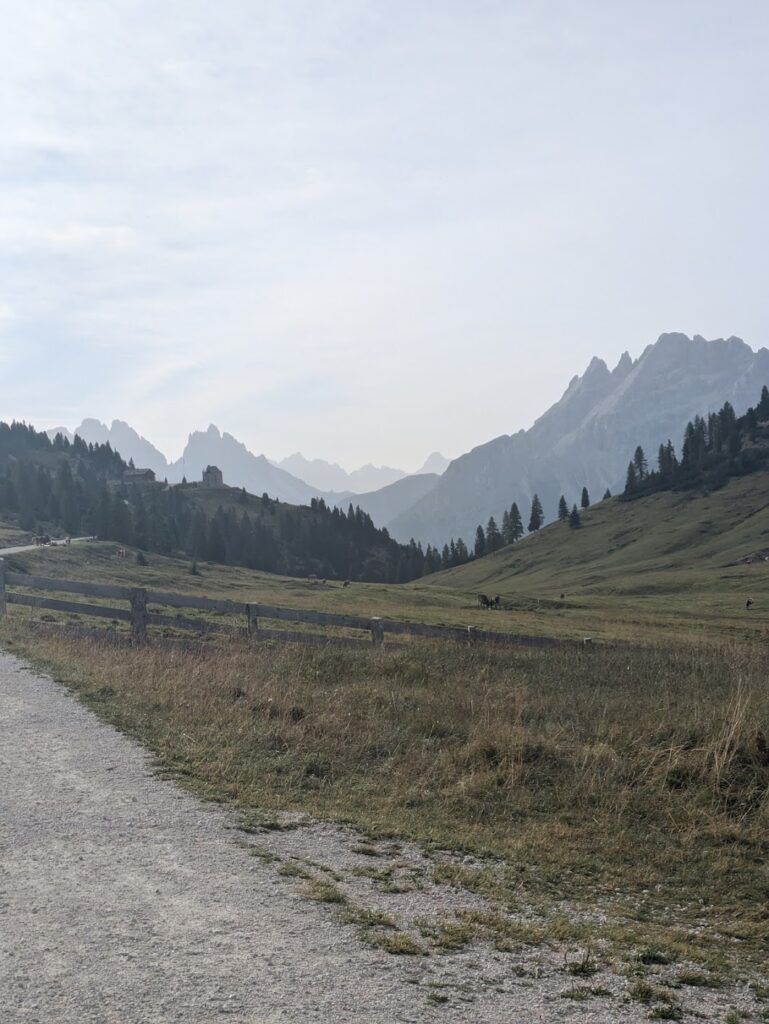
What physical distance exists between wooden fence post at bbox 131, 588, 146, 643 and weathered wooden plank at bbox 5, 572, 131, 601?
220 mm

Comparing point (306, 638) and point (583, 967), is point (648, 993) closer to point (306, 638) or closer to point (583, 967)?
point (583, 967)

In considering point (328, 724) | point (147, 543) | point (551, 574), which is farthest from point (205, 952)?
point (147, 543)

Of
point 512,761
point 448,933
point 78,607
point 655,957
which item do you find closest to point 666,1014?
point 655,957

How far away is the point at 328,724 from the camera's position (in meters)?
12.6

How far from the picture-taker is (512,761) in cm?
1077

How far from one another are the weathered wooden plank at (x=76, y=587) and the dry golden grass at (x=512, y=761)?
2.65 metres

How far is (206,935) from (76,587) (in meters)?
16.9

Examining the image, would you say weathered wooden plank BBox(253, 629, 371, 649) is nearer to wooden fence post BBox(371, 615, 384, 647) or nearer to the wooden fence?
the wooden fence

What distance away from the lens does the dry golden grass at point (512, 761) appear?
7.93 m

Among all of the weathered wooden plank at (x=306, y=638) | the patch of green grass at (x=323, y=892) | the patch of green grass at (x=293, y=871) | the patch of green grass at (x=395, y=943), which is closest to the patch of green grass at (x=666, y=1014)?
the patch of green grass at (x=395, y=943)

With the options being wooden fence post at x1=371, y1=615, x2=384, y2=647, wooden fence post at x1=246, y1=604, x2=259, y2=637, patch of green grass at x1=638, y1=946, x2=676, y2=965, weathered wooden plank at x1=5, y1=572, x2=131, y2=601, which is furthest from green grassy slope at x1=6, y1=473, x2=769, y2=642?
patch of green grass at x1=638, y1=946, x2=676, y2=965

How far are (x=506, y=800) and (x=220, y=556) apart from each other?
182 m

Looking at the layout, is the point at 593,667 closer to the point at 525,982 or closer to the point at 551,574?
the point at 525,982

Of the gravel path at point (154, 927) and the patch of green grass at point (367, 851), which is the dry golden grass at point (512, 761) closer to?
the patch of green grass at point (367, 851)
